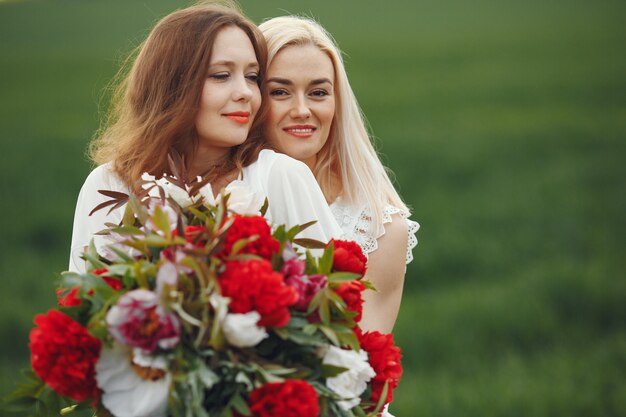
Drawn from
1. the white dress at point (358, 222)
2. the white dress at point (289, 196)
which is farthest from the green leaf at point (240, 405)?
the white dress at point (358, 222)

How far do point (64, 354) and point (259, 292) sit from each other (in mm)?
577

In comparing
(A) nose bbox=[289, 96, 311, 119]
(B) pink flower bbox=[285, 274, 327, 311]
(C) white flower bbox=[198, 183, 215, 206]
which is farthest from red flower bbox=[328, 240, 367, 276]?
(A) nose bbox=[289, 96, 311, 119]

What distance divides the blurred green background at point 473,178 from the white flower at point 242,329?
3.47 m

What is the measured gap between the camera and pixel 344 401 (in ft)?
10.0

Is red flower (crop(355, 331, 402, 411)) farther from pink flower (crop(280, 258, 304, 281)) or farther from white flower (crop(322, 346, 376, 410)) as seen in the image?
pink flower (crop(280, 258, 304, 281))

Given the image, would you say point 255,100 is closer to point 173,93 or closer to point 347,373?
point 173,93

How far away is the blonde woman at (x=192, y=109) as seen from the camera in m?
4.18

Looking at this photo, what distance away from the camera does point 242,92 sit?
4.21m

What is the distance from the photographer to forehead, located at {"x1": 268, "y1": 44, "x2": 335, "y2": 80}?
476cm

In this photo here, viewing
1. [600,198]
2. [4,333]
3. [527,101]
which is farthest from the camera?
[527,101]

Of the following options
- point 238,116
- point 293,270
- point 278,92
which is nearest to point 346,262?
point 293,270

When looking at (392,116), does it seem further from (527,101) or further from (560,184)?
(560,184)

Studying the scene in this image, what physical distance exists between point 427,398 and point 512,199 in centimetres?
640

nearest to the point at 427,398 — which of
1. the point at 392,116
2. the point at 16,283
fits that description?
the point at 16,283
